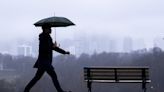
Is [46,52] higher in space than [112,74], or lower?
higher

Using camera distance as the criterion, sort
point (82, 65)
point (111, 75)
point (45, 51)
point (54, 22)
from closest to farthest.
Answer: point (45, 51) → point (54, 22) → point (111, 75) → point (82, 65)

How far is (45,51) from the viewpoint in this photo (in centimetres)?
1475

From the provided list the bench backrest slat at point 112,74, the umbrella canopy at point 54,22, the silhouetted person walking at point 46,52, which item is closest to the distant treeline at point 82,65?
the bench backrest slat at point 112,74

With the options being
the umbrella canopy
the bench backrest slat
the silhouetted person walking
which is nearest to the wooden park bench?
the bench backrest slat

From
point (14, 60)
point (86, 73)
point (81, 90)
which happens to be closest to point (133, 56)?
point (81, 90)

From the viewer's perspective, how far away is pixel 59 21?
15750mm

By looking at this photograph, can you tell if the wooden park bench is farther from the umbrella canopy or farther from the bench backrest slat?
the umbrella canopy

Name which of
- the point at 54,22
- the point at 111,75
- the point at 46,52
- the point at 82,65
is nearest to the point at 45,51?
the point at 46,52

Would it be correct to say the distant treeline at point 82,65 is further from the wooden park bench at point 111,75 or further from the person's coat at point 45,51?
the person's coat at point 45,51

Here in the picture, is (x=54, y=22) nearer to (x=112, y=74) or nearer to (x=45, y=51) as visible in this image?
(x=45, y=51)

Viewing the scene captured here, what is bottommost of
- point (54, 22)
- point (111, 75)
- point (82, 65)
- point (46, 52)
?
point (82, 65)

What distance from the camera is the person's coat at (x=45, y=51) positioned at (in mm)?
14742

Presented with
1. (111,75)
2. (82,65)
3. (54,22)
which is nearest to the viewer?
(54,22)

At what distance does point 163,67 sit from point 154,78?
400cm
